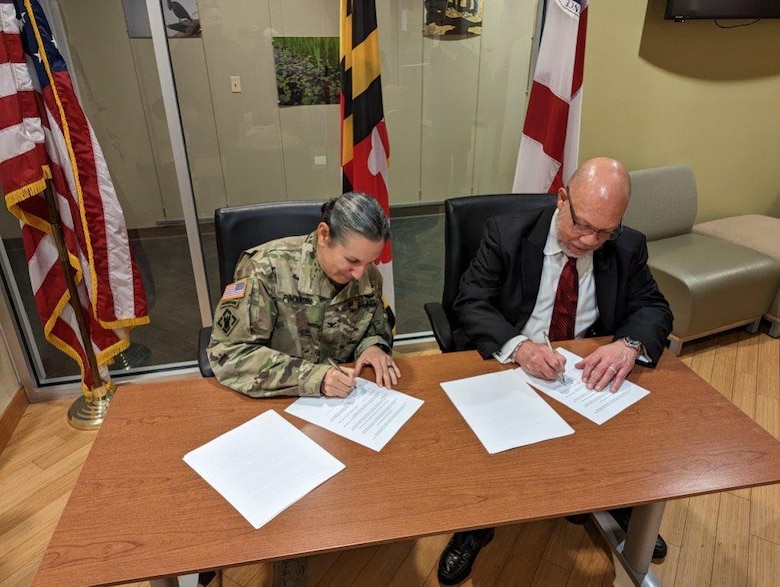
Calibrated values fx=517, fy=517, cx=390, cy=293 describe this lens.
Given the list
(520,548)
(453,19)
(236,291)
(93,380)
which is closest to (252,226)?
(236,291)

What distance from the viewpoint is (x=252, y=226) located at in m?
1.61

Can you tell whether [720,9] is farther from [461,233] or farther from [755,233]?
[461,233]

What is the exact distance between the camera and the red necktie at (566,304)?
1618 mm

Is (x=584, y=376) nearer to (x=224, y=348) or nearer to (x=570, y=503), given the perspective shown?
(x=570, y=503)

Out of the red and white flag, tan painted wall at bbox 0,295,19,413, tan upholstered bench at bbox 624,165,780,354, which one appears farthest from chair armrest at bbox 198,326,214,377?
tan upholstered bench at bbox 624,165,780,354

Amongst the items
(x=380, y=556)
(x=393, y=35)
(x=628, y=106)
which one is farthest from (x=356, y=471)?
(x=628, y=106)

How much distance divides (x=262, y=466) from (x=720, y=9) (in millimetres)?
3310

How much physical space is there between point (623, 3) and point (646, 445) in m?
2.60

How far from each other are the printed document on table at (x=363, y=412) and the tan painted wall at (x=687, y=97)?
2.38 m

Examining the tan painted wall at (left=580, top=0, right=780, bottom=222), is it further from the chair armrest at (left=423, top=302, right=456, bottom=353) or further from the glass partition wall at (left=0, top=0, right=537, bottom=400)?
the chair armrest at (left=423, top=302, right=456, bottom=353)

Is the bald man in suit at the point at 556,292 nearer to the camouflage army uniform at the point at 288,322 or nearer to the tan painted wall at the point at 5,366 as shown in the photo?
the camouflage army uniform at the point at 288,322

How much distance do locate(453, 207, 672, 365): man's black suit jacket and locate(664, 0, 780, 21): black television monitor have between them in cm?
187

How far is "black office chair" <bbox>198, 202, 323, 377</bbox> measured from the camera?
1.59m

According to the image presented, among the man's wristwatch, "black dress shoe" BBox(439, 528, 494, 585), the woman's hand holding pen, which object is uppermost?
the woman's hand holding pen
